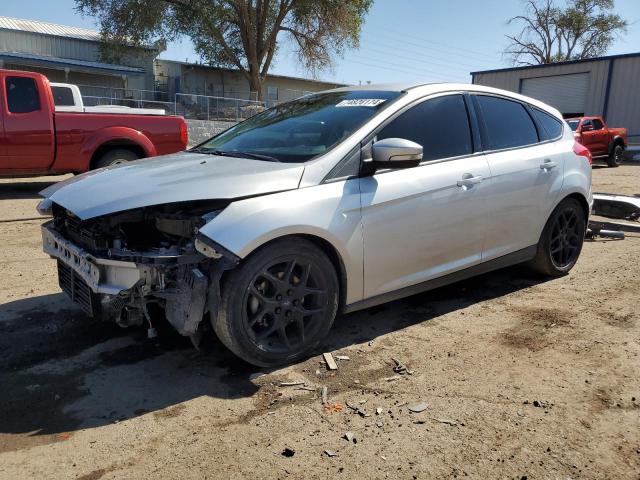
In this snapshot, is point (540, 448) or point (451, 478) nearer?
point (451, 478)

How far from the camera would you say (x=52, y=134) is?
351 inches

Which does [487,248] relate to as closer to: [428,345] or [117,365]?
[428,345]

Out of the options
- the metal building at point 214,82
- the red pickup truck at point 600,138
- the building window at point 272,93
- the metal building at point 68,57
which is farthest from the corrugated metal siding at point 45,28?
the red pickup truck at point 600,138

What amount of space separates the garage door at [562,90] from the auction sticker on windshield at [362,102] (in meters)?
27.4

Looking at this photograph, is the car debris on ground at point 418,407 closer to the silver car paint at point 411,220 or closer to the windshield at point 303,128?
the silver car paint at point 411,220

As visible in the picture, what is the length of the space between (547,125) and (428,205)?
2.01m

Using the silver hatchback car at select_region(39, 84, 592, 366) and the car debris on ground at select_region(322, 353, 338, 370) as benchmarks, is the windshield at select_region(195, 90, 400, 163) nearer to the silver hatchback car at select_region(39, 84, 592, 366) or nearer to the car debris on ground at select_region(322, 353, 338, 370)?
the silver hatchback car at select_region(39, 84, 592, 366)

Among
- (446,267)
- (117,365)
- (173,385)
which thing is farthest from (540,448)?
(117,365)

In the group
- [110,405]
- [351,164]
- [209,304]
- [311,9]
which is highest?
[311,9]

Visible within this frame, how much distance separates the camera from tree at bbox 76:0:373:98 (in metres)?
30.8

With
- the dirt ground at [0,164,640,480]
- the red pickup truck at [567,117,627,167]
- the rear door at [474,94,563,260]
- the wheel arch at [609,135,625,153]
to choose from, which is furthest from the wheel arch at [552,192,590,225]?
the wheel arch at [609,135,625,153]

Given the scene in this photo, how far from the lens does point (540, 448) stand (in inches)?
98.7

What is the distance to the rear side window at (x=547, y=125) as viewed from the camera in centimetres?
489

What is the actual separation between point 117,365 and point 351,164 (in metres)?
1.91
